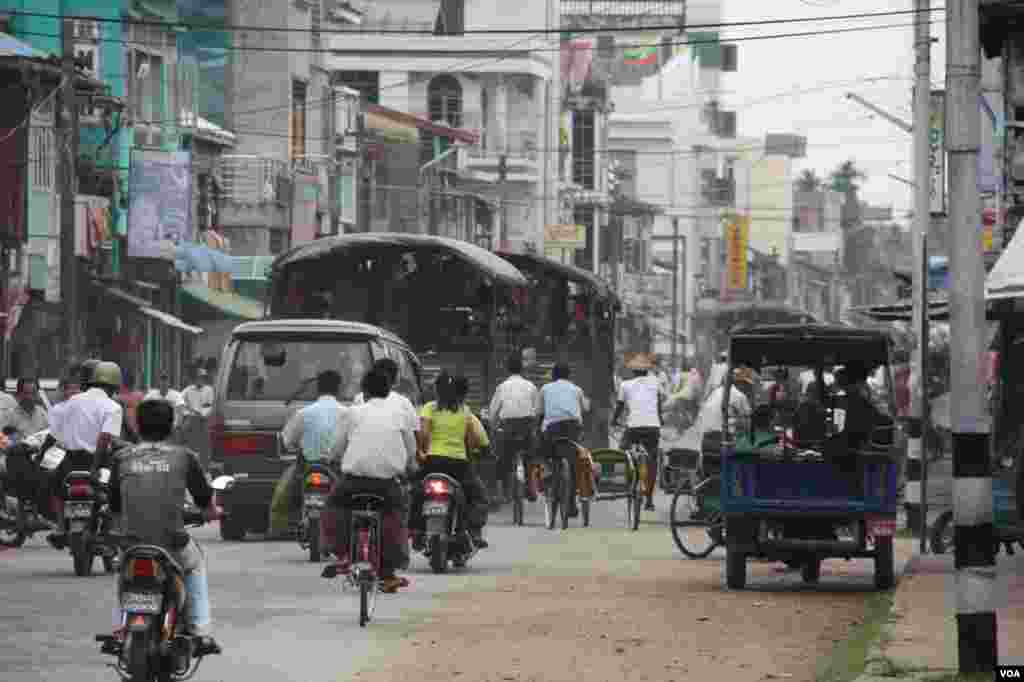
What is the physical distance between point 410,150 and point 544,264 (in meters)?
45.9

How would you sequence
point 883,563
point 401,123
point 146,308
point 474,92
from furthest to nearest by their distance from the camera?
point 474,92 → point 401,123 → point 146,308 → point 883,563

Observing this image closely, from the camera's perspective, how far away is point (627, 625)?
17.4 m

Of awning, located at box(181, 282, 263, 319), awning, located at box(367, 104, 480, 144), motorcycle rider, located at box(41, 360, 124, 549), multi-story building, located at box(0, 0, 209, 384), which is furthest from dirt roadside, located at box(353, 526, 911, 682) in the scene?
awning, located at box(367, 104, 480, 144)

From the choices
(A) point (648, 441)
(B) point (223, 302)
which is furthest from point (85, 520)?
(B) point (223, 302)

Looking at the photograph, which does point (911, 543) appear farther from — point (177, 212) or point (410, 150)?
point (410, 150)

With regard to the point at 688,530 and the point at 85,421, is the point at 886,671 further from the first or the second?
the point at 688,530

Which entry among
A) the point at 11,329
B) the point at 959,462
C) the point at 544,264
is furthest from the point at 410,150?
the point at 959,462

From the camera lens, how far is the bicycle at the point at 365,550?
17.1m

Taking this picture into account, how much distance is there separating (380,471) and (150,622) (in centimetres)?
606

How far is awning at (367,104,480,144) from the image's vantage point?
82.4 m

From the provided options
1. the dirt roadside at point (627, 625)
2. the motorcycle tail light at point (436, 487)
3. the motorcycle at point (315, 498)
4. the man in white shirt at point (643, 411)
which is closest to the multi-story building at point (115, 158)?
the man in white shirt at point (643, 411)

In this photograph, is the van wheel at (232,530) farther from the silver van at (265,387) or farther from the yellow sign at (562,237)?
the yellow sign at (562,237)

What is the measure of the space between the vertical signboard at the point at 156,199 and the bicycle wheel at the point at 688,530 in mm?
27651

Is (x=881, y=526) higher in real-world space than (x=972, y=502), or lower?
lower
